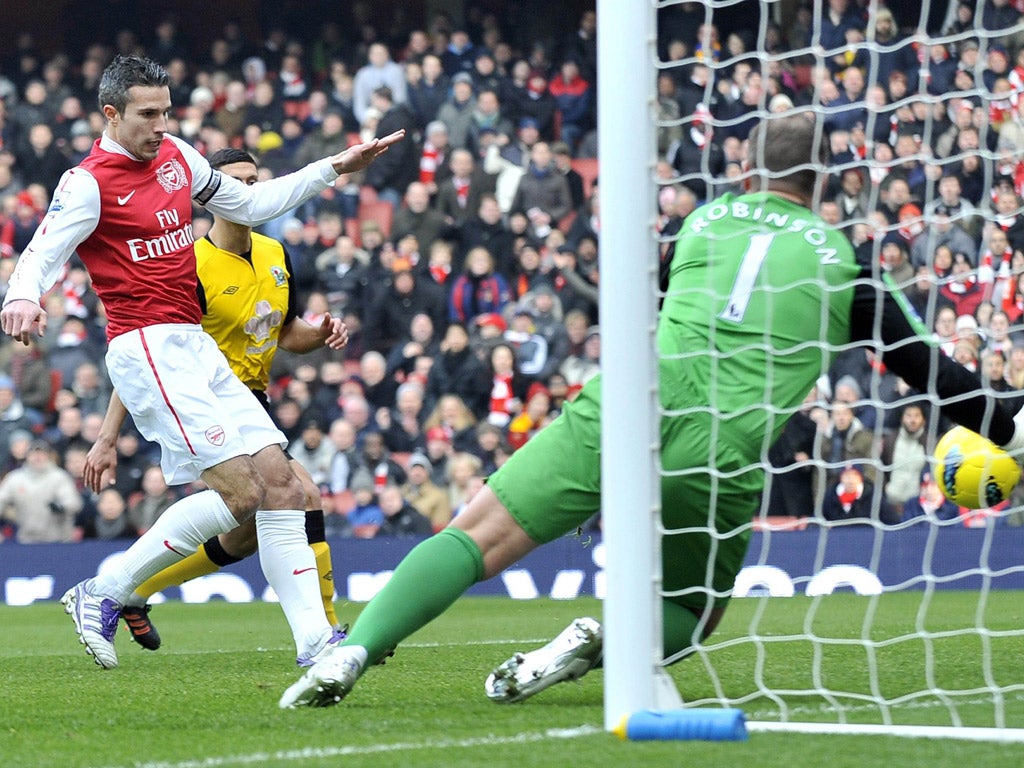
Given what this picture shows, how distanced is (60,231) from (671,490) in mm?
2431

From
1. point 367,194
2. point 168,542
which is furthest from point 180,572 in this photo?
point 367,194

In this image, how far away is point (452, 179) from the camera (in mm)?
14477

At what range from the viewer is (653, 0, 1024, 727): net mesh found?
5891mm

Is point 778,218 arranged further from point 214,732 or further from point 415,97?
point 415,97

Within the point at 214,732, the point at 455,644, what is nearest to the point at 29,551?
the point at 455,644

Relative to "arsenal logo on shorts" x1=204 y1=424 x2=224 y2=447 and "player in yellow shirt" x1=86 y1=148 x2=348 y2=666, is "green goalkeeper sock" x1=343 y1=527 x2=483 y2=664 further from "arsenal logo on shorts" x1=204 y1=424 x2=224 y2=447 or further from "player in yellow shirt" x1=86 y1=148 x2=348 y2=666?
"player in yellow shirt" x1=86 y1=148 x2=348 y2=666

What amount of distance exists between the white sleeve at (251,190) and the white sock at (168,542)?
1068 mm

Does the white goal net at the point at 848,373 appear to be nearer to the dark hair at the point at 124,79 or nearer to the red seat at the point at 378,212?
the dark hair at the point at 124,79

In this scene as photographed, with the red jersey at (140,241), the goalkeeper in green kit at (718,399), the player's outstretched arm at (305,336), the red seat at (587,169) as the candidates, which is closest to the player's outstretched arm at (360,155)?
the red jersey at (140,241)

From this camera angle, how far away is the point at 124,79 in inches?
227

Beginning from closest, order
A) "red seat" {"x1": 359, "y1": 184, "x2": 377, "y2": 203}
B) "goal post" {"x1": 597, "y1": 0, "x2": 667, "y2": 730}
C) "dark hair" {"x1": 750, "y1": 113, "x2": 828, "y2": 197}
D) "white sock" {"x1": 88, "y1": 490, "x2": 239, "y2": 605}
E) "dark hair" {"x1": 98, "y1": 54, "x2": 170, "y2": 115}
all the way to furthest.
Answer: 1. "goal post" {"x1": 597, "y1": 0, "x2": 667, "y2": 730}
2. "dark hair" {"x1": 750, "y1": 113, "x2": 828, "y2": 197}
3. "dark hair" {"x1": 98, "y1": 54, "x2": 170, "y2": 115}
4. "white sock" {"x1": 88, "y1": 490, "x2": 239, "y2": 605}
5. "red seat" {"x1": 359, "y1": 184, "x2": 377, "y2": 203}

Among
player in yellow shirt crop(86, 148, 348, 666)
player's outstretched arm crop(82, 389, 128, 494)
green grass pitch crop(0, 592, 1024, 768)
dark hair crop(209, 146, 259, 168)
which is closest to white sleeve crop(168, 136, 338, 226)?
player in yellow shirt crop(86, 148, 348, 666)

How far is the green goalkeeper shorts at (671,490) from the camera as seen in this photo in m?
4.38

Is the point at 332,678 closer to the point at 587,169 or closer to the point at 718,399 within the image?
the point at 718,399
